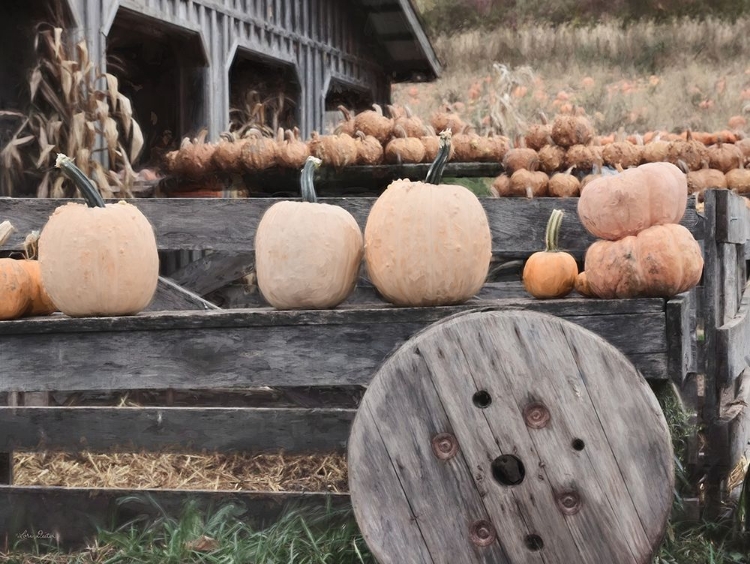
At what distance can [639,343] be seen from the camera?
2.49 m

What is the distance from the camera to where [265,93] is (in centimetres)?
983

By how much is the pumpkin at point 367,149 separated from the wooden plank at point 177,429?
9.85 feet

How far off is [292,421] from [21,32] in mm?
3460

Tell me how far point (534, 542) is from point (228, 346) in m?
0.94

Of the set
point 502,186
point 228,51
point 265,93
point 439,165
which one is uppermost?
point 228,51

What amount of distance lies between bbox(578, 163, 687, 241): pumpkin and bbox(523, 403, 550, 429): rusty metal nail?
2.80 feet

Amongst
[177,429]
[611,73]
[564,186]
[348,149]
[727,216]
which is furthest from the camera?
[611,73]

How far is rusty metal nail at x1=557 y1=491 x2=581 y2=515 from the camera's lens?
217 centimetres

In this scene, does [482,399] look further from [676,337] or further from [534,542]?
[676,337]

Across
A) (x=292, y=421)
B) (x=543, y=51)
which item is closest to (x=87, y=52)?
(x=292, y=421)

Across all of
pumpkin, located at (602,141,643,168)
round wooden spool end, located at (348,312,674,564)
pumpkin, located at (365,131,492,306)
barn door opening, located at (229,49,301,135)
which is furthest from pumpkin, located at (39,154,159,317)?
barn door opening, located at (229,49,301,135)

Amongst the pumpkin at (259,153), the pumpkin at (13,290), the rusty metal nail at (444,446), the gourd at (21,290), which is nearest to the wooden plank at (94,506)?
the gourd at (21,290)

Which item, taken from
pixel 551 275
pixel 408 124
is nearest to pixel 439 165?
pixel 551 275

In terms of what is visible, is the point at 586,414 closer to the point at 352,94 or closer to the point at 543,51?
the point at 352,94
